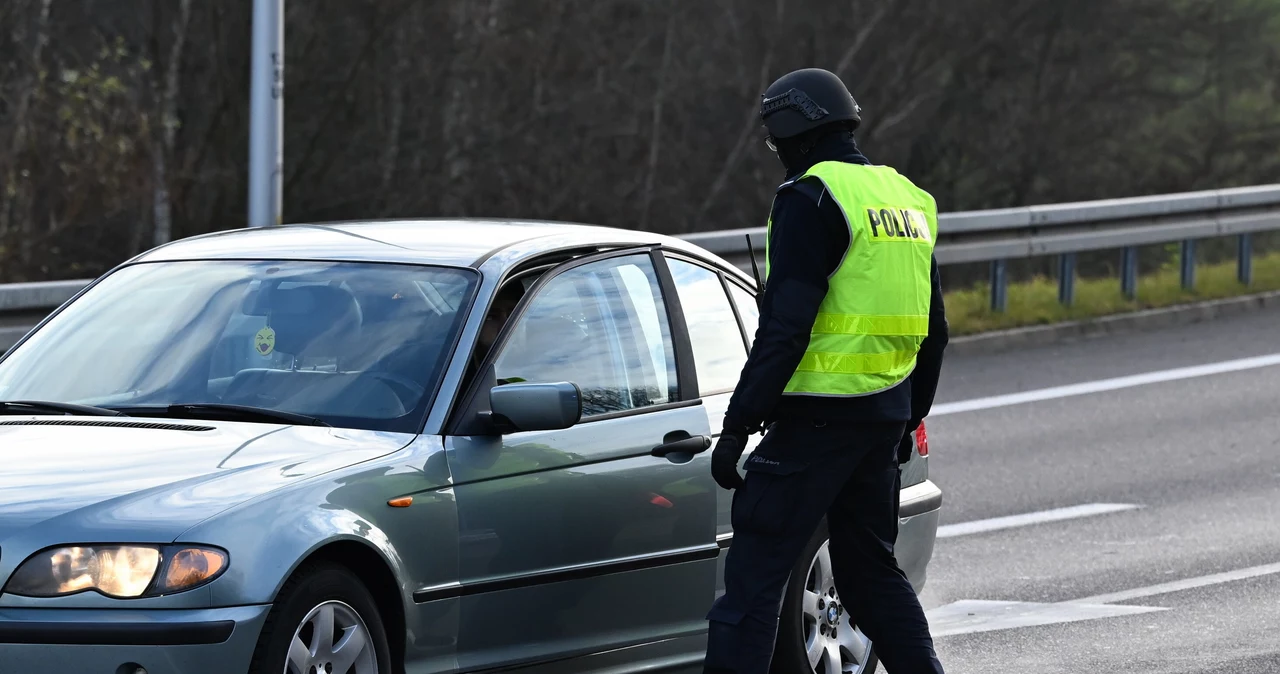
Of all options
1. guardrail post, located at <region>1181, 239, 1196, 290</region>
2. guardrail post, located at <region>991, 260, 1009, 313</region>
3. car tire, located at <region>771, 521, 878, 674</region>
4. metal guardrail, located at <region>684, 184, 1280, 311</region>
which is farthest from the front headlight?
guardrail post, located at <region>1181, 239, 1196, 290</region>

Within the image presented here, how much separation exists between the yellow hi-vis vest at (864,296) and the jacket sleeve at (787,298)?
0.05m

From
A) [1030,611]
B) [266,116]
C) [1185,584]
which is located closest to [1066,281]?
[266,116]

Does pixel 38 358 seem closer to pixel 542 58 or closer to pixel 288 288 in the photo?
pixel 288 288

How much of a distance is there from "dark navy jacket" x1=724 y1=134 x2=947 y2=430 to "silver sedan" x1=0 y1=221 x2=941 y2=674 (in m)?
0.51

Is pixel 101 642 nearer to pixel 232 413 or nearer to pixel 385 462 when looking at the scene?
pixel 385 462

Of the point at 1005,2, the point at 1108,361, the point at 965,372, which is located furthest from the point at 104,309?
the point at 1005,2

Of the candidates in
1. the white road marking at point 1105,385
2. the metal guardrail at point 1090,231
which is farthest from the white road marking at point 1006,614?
the metal guardrail at point 1090,231

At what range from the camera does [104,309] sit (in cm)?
591

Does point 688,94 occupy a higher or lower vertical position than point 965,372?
higher

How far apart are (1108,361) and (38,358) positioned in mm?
10035

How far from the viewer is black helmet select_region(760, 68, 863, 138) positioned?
205 inches

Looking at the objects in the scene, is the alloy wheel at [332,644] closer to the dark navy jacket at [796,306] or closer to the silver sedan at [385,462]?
the silver sedan at [385,462]

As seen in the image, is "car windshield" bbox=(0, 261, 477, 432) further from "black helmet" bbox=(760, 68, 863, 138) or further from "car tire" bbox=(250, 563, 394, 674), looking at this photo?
"black helmet" bbox=(760, 68, 863, 138)

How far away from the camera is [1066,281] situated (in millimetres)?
16312
